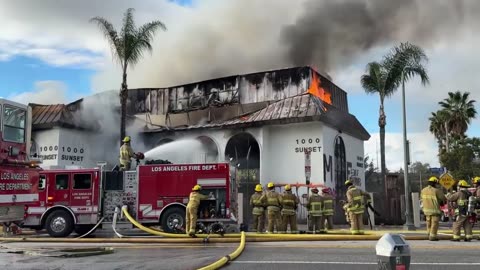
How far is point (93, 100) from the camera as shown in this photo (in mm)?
24969

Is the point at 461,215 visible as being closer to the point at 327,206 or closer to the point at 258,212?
the point at 327,206

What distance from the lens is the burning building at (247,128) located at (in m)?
21.6

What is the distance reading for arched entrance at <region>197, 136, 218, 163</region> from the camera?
2402cm

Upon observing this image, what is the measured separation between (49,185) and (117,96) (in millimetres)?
12018

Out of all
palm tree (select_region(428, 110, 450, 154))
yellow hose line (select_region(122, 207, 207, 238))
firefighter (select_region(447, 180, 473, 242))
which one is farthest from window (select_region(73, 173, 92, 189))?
palm tree (select_region(428, 110, 450, 154))

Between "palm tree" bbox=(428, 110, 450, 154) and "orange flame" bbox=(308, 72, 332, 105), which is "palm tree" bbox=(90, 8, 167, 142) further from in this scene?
"palm tree" bbox=(428, 110, 450, 154)

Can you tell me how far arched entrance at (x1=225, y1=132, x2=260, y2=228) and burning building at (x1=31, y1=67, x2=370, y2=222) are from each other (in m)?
0.05

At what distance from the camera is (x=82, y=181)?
46.6ft

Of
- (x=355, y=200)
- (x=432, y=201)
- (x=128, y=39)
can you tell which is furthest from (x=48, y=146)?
(x=432, y=201)

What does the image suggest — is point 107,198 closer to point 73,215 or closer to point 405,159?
point 73,215

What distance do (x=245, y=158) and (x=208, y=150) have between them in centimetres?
193

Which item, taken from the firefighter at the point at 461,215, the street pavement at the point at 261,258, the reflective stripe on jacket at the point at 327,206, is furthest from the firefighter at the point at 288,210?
the firefighter at the point at 461,215

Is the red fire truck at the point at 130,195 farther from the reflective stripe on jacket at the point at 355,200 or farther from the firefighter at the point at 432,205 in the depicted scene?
the firefighter at the point at 432,205

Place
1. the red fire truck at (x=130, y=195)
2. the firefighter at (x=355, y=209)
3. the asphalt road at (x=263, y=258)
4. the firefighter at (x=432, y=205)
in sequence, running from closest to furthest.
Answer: the asphalt road at (x=263, y=258), the firefighter at (x=432, y=205), the firefighter at (x=355, y=209), the red fire truck at (x=130, y=195)
